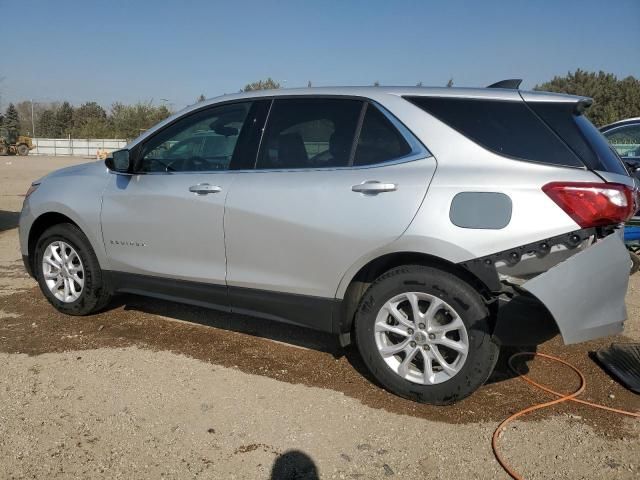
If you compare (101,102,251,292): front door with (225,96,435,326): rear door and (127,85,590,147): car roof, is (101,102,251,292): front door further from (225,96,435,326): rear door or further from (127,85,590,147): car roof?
(225,96,435,326): rear door

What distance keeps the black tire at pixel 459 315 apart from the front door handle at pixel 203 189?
51.8 inches

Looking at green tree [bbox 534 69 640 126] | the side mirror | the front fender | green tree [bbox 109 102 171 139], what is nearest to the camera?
the side mirror

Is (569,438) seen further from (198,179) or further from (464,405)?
(198,179)

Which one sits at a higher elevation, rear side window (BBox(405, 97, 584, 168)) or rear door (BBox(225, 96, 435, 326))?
rear side window (BBox(405, 97, 584, 168))

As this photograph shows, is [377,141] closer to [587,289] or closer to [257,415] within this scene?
[587,289]

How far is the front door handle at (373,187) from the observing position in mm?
3332

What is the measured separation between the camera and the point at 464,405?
Answer: 343cm

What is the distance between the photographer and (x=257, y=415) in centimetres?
330

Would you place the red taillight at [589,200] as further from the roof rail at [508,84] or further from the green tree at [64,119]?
the green tree at [64,119]

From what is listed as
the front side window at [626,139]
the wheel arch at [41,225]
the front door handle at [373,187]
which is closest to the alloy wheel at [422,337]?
the front door handle at [373,187]

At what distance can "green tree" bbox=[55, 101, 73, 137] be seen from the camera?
83.3 meters

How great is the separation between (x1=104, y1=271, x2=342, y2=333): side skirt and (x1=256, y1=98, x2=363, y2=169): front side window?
2.91 ft

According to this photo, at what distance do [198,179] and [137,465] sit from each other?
2024 mm

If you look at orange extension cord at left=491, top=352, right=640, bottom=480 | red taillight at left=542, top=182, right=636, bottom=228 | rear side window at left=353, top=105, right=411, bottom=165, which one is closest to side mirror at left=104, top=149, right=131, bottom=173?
rear side window at left=353, top=105, right=411, bottom=165
